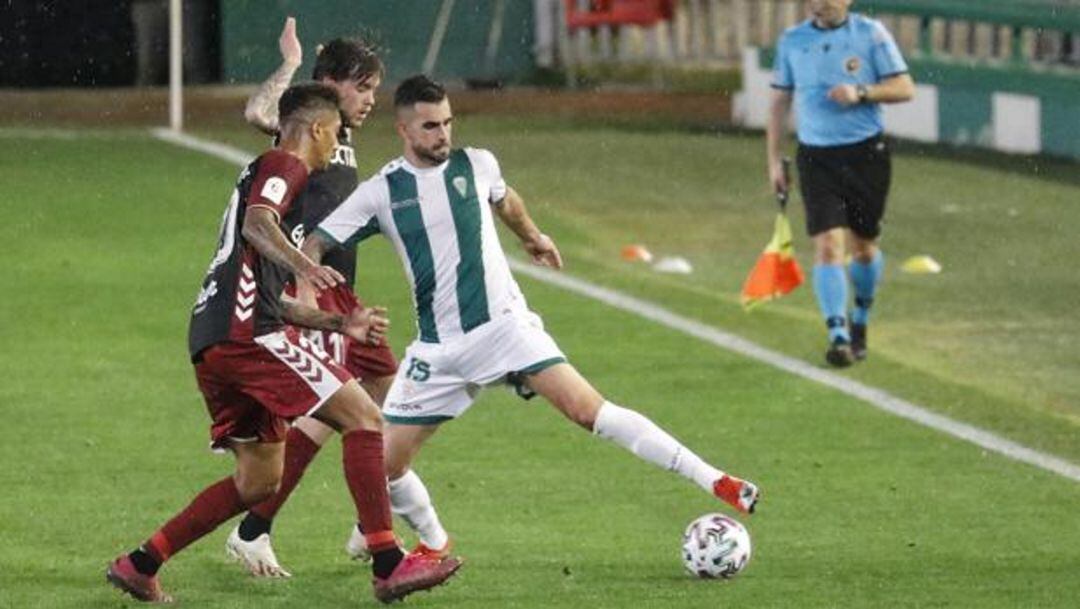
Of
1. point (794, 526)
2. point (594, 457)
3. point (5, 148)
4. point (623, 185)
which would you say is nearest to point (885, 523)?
point (794, 526)

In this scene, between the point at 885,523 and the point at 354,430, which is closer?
the point at 354,430

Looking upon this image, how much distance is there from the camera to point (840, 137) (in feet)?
53.4

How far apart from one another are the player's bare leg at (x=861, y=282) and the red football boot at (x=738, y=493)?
19.6 ft

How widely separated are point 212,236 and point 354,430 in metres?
11.7

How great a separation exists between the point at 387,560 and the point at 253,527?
33.3 inches

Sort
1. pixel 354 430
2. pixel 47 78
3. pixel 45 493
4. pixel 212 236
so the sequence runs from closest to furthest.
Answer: pixel 354 430
pixel 45 493
pixel 212 236
pixel 47 78

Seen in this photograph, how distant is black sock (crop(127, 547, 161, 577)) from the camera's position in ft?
32.4

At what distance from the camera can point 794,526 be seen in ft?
37.3

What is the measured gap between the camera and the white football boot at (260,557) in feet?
34.0

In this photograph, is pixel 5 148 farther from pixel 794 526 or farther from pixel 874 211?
pixel 794 526

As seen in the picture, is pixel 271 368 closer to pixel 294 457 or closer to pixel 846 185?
pixel 294 457

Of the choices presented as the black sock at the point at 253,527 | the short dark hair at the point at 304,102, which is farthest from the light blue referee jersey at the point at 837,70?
the short dark hair at the point at 304,102

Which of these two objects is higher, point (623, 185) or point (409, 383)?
point (409, 383)

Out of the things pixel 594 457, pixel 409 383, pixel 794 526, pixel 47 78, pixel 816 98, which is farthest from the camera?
pixel 47 78
